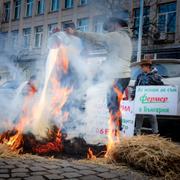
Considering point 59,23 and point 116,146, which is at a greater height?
point 59,23

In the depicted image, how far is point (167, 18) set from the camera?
25641 mm

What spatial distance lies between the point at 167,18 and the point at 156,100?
19.7 meters

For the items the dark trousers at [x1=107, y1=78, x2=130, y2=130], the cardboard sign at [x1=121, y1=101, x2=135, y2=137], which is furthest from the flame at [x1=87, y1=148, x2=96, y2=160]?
the cardboard sign at [x1=121, y1=101, x2=135, y2=137]

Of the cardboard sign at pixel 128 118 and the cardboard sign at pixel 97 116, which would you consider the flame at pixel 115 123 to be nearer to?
the cardboard sign at pixel 97 116

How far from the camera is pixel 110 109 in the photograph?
610 centimetres

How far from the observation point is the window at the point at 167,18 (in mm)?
25183

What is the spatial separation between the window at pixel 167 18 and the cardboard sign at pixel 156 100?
61.6 feet

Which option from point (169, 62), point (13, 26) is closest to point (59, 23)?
point (13, 26)

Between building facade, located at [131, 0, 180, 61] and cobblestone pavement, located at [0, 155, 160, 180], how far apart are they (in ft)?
66.5

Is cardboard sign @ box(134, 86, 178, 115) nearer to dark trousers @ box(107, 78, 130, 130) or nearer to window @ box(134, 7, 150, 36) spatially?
dark trousers @ box(107, 78, 130, 130)

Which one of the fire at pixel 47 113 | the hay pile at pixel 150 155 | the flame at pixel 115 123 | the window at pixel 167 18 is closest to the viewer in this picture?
the hay pile at pixel 150 155

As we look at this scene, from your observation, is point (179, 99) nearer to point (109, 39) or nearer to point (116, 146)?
point (109, 39)

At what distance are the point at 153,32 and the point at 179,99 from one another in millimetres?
18682

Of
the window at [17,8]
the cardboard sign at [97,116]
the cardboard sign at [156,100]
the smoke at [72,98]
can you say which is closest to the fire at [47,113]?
the smoke at [72,98]
